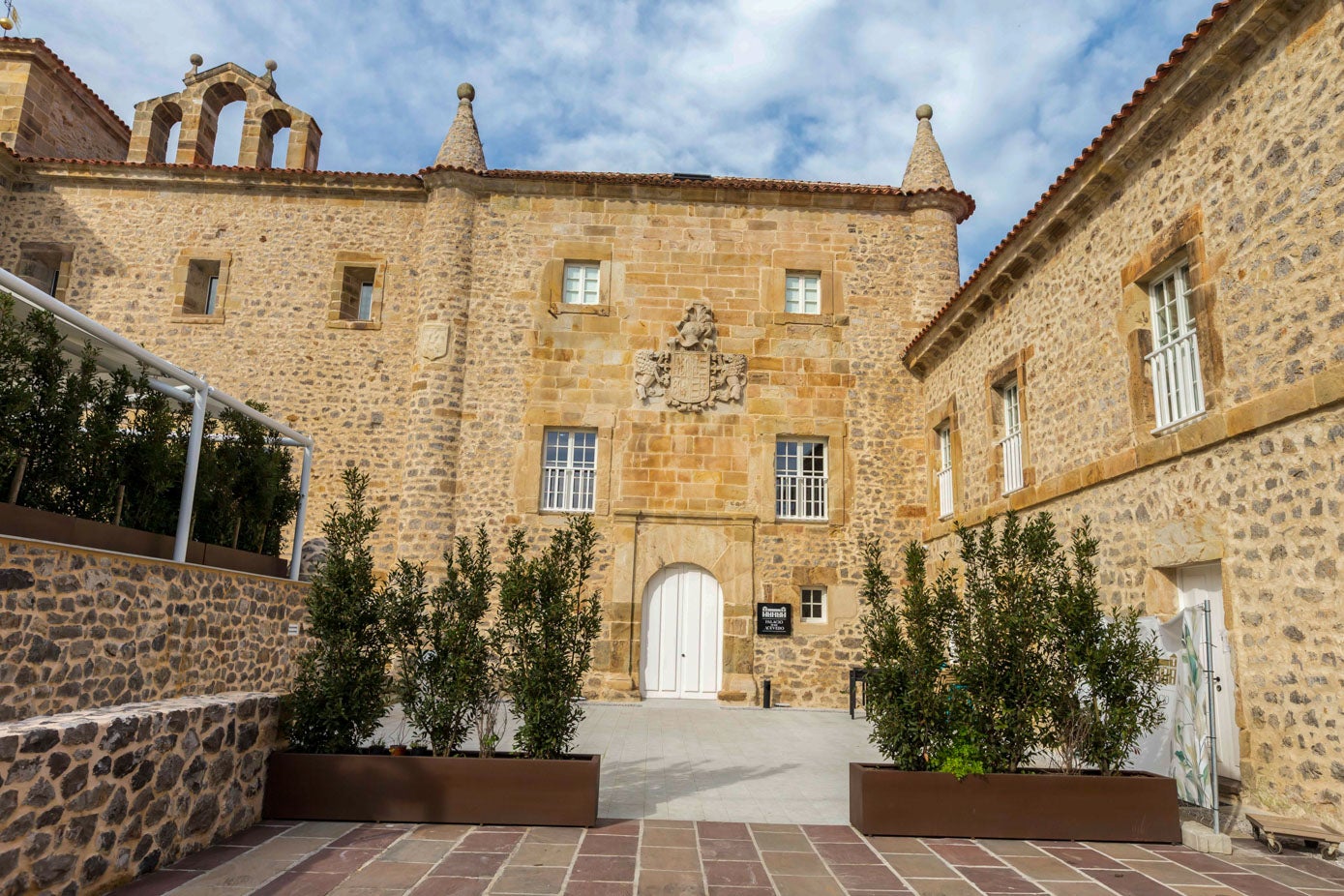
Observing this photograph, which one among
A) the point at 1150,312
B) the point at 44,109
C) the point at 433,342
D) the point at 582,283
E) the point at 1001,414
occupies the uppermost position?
the point at 44,109

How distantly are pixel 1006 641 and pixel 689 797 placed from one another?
2.61 meters

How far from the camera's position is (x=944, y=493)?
12.9 meters

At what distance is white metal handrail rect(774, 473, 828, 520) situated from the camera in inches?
532

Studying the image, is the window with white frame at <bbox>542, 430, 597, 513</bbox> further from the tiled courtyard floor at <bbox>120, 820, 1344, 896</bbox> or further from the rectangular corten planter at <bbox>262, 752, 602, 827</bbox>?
the tiled courtyard floor at <bbox>120, 820, 1344, 896</bbox>

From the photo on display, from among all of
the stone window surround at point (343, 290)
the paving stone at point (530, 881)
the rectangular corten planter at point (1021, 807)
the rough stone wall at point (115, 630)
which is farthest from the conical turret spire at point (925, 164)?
the paving stone at point (530, 881)

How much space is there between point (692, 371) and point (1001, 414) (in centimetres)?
493

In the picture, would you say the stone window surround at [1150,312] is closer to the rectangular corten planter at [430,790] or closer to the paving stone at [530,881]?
the rectangular corten planter at [430,790]

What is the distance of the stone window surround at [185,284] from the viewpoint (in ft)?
45.9

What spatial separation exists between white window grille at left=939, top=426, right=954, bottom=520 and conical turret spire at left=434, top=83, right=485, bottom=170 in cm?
899

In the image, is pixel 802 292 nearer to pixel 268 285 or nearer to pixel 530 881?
pixel 268 285

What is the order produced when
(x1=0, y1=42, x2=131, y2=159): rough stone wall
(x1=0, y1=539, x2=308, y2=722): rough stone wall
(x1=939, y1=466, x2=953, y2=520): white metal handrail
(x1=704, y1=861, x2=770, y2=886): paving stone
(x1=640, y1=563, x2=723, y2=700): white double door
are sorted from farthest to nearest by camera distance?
(x1=0, y1=42, x2=131, y2=159): rough stone wall < (x1=640, y1=563, x2=723, y2=700): white double door < (x1=939, y1=466, x2=953, y2=520): white metal handrail < (x1=0, y1=539, x2=308, y2=722): rough stone wall < (x1=704, y1=861, x2=770, y2=886): paving stone

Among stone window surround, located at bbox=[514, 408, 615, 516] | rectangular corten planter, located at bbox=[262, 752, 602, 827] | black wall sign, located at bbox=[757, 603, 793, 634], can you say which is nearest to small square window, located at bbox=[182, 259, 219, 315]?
stone window surround, located at bbox=[514, 408, 615, 516]

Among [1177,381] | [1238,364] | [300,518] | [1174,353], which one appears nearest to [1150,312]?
[1174,353]

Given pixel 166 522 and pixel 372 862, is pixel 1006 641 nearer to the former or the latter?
pixel 372 862
